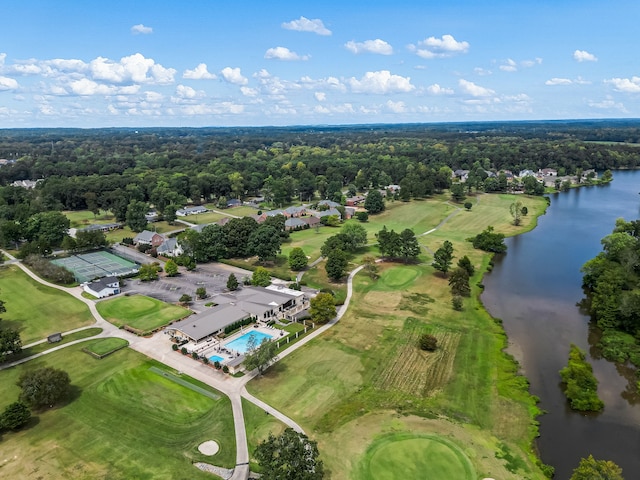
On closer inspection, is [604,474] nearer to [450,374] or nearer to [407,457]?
[407,457]

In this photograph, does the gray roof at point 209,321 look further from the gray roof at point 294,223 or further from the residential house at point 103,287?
the gray roof at point 294,223

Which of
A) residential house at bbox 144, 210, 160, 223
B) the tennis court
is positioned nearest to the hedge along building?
the tennis court

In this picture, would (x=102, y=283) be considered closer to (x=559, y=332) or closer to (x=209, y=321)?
(x=209, y=321)

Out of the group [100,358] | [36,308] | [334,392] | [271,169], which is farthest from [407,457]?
[271,169]

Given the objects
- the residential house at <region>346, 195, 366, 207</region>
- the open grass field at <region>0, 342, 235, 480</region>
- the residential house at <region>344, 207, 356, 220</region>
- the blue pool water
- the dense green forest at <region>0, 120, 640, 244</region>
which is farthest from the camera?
the residential house at <region>346, 195, 366, 207</region>

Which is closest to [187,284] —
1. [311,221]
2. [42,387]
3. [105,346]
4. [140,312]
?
[140,312]

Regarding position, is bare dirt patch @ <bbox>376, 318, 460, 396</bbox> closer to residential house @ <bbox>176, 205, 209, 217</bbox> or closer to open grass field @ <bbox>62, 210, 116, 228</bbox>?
residential house @ <bbox>176, 205, 209, 217</bbox>

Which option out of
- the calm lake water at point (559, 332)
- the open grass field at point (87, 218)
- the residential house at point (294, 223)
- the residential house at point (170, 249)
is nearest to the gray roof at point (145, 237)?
the residential house at point (170, 249)
